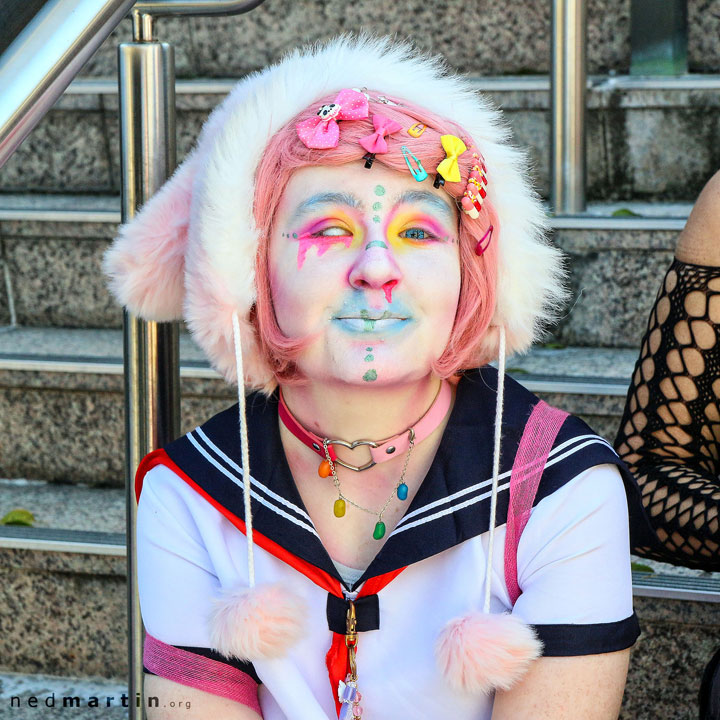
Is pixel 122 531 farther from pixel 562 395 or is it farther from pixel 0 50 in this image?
pixel 0 50

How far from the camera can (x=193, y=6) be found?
1.72 meters

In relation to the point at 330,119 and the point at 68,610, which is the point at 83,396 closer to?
the point at 68,610

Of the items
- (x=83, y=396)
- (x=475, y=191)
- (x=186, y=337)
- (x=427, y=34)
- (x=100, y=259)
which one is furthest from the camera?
(x=427, y=34)

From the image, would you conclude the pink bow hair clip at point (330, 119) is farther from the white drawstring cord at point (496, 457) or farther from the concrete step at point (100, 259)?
the concrete step at point (100, 259)

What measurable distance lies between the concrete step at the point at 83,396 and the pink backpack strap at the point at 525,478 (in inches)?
31.7

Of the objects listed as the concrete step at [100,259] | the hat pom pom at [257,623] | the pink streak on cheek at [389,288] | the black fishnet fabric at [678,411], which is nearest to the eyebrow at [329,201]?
the pink streak on cheek at [389,288]

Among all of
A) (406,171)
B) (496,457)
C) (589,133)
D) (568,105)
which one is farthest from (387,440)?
(589,133)

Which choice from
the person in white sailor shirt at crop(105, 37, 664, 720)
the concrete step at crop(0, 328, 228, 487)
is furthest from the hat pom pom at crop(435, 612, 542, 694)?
the concrete step at crop(0, 328, 228, 487)

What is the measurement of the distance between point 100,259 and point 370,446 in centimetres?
145

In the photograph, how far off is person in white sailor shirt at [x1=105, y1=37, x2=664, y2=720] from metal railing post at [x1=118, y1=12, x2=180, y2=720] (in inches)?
7.1

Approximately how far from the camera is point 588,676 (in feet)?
4.59

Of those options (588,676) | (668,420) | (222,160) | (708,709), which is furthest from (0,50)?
(708,709)

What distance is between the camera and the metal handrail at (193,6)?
1.71 metres

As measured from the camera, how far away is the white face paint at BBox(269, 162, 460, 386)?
1404mm
